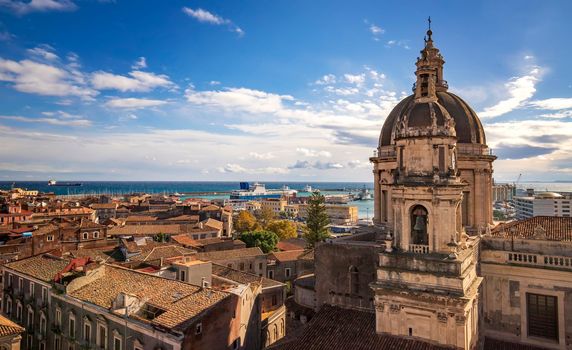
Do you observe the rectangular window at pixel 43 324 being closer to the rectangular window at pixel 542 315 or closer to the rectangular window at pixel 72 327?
the rectangular window at pixel 72 327

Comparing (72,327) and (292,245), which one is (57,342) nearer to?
(72,327)

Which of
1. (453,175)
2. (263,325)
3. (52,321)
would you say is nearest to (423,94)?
(453,175)

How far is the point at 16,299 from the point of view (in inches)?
1258

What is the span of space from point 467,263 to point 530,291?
5328 mm

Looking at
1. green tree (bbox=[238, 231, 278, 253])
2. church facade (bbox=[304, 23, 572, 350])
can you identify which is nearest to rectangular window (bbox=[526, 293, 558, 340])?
church facade (bbox=[304, 23, 572, 350])

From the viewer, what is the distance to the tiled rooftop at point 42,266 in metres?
29.9

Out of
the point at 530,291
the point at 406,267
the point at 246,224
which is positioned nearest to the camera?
the point at 406,267

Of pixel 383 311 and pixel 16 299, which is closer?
pixel 383 311

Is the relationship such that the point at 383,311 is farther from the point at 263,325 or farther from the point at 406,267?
the point at 263,325

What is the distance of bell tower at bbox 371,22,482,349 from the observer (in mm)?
19391

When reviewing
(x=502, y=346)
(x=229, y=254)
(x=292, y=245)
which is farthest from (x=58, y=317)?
(x=292, y=245)

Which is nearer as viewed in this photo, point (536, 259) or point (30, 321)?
point (536, 259)

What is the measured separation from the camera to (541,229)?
74.4 feet

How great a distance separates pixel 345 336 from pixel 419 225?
7619mm
